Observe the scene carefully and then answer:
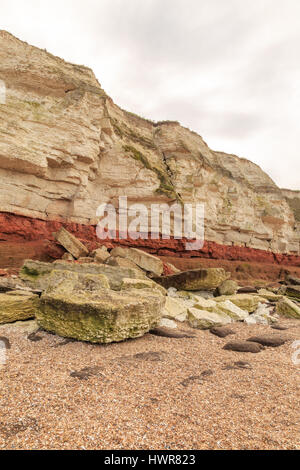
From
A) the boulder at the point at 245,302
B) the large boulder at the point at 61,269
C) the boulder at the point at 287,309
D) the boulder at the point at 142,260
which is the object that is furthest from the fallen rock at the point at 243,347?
the boulder at the point at 142,260

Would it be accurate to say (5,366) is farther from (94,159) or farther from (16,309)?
(94,159)

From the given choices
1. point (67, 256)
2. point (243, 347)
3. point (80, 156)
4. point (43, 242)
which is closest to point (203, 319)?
point (243, 347)

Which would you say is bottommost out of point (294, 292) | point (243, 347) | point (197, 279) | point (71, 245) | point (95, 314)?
point (294, 292)

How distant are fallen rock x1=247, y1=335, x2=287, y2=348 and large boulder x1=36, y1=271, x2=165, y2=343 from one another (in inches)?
89.1

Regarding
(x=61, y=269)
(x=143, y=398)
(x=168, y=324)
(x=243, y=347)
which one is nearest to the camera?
(x=143, y=398)

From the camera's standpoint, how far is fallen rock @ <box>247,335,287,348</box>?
5124mm

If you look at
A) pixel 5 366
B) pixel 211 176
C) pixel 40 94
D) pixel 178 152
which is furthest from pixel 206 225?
pixel 5 366

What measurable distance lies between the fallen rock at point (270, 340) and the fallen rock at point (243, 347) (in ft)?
0.91

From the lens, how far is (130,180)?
1655cm

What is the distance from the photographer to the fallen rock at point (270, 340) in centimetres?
512

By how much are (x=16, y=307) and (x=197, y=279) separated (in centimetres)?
672

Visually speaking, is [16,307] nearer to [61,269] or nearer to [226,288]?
[61,269]

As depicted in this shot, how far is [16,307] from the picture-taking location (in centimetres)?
548

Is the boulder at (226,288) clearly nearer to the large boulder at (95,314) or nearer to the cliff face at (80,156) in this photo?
the large boulder at (95,314)
